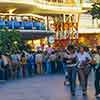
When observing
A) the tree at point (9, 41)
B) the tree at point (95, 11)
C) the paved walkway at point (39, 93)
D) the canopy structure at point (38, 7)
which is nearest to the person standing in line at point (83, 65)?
the paved walkway at point (39, 93)

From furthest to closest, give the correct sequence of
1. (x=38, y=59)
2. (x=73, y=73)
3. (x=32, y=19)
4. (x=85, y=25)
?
(x=85, y=25) < (x=32, y=19) < (x=38, y=59) < (x=73, y=73)

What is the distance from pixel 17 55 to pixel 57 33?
40684 millimetres

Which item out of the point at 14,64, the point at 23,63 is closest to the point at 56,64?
the point at 23,63

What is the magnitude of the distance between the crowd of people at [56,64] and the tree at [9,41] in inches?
36.3

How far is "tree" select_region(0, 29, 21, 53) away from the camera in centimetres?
3338

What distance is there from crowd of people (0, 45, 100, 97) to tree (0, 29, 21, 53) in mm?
923

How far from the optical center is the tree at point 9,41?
33375 millimetres

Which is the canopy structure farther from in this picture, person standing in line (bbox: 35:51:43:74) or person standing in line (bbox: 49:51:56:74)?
person standing in line (bbox: 35:51:43:74)

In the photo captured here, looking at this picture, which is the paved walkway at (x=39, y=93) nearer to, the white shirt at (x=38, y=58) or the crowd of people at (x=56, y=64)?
the crowd of people at (x=56, y=64)

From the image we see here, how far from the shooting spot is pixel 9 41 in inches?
1364

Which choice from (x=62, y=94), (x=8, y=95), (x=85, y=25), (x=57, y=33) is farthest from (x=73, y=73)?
(x=85, y=25)

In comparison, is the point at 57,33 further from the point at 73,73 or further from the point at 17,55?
the point at 73,73

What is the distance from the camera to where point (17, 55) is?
30844 millimetres

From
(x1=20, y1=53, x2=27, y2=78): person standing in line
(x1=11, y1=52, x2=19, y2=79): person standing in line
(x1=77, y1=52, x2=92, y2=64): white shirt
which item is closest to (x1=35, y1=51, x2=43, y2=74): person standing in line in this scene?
(x1=20, y1=53, x2=27, y2=78): person standing in line
